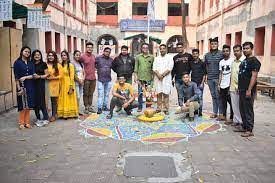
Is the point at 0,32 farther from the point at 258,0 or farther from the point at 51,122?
the point at 258,0

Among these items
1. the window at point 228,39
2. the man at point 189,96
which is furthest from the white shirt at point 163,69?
the window at point 228,39

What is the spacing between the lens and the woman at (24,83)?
6566 mm

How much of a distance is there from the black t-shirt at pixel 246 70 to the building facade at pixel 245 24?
24.8 ft

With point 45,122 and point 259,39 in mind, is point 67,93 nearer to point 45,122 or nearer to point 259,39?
point 45,122

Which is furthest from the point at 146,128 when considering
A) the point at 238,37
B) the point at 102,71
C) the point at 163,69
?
the point at 238,37

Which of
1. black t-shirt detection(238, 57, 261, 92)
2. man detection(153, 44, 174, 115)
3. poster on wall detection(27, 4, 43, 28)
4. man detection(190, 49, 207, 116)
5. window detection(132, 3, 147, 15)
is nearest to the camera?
black t-shirt detection(238, 57, 261, 92)

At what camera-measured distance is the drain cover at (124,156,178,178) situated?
4.29 m

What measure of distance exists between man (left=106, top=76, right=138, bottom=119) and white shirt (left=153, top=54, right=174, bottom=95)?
0.80m

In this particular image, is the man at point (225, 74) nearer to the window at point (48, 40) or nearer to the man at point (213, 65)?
the man at point (213, 65)

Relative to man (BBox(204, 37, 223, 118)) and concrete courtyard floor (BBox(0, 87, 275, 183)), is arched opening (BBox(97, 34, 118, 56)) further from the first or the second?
concrete courtyard floor (BBox(0, 87, 275, 183))

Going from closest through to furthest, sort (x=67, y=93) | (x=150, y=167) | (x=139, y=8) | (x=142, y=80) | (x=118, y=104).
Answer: (x=150, y=167) → (x=67, y=93) → (x=118, y=104) → (x=142, y=80) → (x=139, y=8)

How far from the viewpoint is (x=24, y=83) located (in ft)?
21.9

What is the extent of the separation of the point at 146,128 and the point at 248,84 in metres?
2.35

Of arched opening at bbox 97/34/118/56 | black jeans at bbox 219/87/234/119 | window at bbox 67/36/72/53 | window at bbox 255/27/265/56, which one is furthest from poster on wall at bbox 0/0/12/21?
arched opening at bbox 97/34/118/56
